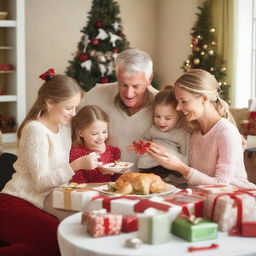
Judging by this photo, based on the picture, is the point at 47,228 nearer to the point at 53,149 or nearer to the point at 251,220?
the point at 53,149

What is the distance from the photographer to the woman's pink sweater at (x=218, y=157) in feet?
9.14

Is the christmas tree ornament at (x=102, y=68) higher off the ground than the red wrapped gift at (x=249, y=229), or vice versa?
the christmas tree ornament at (x=102, y=68)

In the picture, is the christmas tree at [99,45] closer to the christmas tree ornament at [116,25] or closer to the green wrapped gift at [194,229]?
the christmas tree ornament at [116,25]

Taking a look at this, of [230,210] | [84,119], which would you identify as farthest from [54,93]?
[230,210]

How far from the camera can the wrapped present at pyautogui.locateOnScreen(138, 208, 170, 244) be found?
6.12ft

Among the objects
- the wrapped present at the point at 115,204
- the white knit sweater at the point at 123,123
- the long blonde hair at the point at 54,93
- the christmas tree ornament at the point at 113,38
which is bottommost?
the wrapped present at the point at 115,204

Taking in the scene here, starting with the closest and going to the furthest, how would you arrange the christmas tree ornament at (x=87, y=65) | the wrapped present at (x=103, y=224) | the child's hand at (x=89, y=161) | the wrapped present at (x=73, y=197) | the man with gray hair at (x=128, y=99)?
the wrapped present at (x=103, y=224), the wrapped present at (x=73, y=197), the child's hand at (x=89, y=161), the man with gray hair at (x=128, y=99), the christmas tree ornament at (x=87, y=65)

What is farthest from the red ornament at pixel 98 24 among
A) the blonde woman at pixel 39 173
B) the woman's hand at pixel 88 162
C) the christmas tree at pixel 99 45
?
the woman's hand at pixel 88 162

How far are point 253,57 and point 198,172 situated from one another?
4482mm

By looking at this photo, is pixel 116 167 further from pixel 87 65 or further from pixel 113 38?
pixel 113 38

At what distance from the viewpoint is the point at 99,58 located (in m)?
7.34

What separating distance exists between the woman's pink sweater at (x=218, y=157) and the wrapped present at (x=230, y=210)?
697mm

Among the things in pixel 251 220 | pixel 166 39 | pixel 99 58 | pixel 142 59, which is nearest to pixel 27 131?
pixel 142 59

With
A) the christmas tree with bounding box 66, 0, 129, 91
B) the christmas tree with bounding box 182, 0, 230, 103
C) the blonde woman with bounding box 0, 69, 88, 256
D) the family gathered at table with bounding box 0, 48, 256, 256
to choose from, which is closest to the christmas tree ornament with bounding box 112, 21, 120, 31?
the christmas tree with bounding box 66, 0, 129, 91
